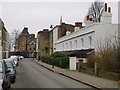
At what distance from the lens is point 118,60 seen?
23.9 meters

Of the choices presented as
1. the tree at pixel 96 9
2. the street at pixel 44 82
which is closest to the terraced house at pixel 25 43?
the tree at pixel 96 9

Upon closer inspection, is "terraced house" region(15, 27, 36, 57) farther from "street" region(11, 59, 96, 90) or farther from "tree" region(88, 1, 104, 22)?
"street" region(11, 59, 96, 90)

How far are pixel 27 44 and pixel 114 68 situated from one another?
127833 millimetres

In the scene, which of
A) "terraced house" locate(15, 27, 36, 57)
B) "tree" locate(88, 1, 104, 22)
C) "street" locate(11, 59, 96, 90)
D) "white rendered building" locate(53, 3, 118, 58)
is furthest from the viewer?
"terraced house" locate(15, 27, 36, 57)

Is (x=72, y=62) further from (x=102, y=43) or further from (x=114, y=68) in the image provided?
(x=114, y=68)

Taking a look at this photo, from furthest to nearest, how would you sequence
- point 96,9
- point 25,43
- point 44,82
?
point 25,43, point 96,9, point 44,82

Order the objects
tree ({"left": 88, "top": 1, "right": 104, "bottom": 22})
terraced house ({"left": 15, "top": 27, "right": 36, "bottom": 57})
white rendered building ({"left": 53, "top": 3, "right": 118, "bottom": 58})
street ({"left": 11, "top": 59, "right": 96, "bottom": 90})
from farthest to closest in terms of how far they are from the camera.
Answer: terraced house ({"left": 15, "top": 27, "right": 36, "bottom": 57}), tree ({"left": 88, "top": 1, "right": 104, "bottom": 22}), white rendered building ({"left": 53, "top": 3, "right": 118, "bottom": 58}), street ({"left": 11, "top": 59, "right": 96, "bottom": 90})

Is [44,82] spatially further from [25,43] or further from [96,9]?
[25,43]

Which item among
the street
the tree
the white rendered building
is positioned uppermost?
the tree

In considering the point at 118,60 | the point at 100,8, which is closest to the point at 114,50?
the point at 118,60

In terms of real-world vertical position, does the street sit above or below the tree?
below

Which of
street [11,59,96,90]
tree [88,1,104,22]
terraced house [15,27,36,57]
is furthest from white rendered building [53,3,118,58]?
terraced house [15,27,36,57]

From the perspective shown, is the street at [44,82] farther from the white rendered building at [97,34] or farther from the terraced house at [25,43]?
the terraced house at [25,43]

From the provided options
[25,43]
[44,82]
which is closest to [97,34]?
[44,82]
